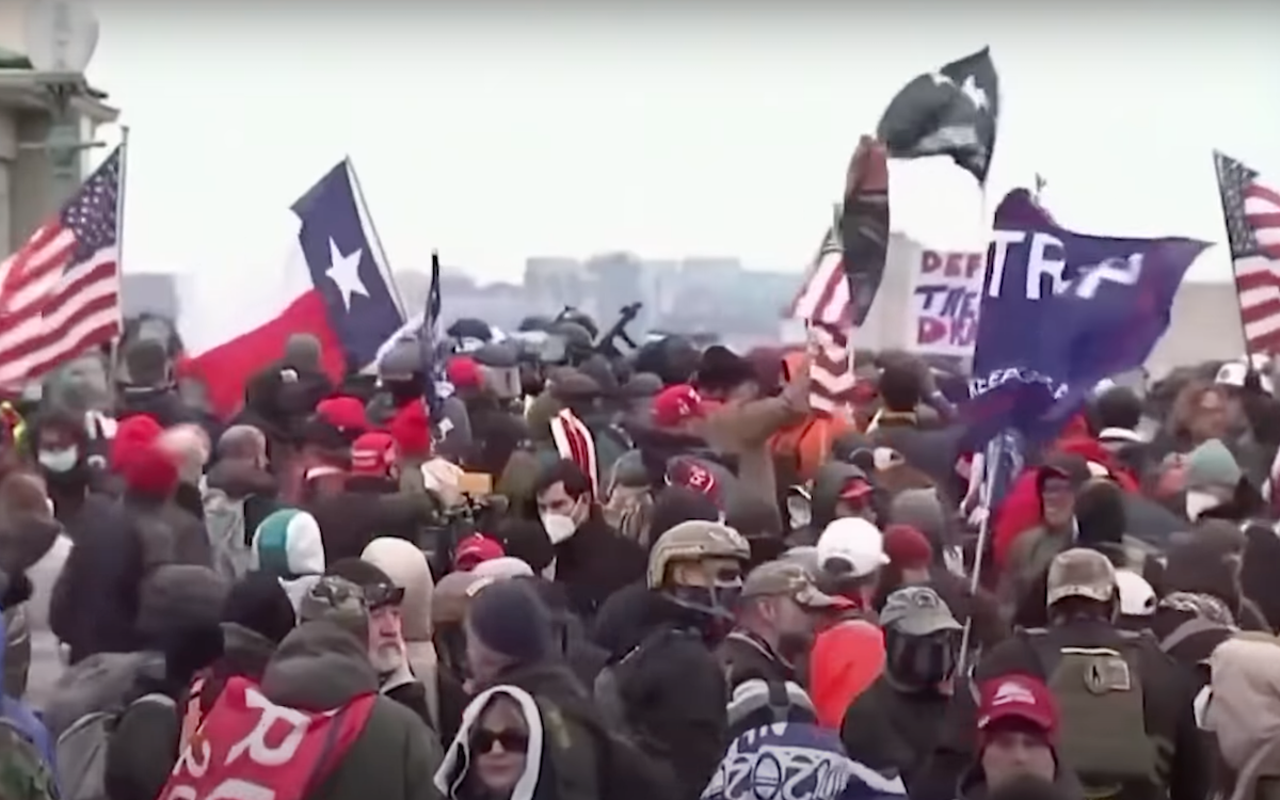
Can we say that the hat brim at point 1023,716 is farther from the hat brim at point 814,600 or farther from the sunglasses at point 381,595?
the sunglasses at point 381,595

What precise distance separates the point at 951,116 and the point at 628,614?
781 centimetres

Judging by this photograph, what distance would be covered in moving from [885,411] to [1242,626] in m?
4.93

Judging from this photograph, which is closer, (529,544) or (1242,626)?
(1242,626)

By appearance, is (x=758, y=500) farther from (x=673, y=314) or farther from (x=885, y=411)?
(x=673, y=314)

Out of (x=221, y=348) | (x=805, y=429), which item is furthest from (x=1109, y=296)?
(x=221, y=348)

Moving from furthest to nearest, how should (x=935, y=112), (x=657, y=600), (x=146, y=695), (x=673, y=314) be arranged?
1. (x=673, y=314)
2. (x=935, y=112)
3. (x=657, y=600)
4. (x=146, y=695)

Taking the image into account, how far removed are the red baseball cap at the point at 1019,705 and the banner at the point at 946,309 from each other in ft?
26.1

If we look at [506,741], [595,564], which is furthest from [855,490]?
[506,741]

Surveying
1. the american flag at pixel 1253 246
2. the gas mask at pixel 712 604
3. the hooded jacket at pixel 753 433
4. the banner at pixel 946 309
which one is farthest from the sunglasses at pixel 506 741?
the american flag at pixel 1253 246

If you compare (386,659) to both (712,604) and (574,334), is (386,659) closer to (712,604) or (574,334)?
(712,604)


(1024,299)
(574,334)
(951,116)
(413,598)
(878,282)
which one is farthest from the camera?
(574,334)

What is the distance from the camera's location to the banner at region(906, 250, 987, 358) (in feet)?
44.2

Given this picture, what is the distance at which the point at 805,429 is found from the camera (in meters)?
11.7

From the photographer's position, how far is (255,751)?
5.35m
